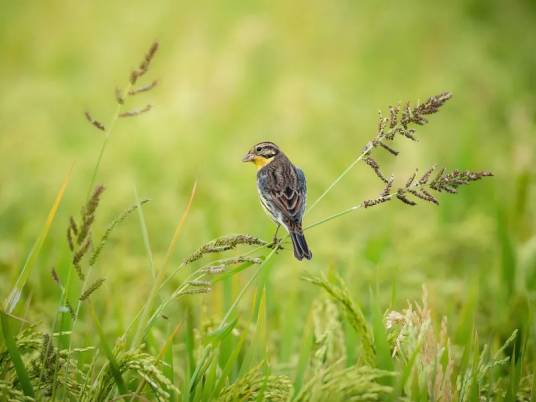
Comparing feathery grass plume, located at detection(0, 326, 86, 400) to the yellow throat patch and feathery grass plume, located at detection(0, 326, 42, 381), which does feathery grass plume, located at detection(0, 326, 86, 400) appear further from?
the yellow throat patch

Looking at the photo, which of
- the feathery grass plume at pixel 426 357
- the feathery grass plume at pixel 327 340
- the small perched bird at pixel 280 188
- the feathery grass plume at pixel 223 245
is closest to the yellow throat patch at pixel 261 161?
the small perched bird at pixel 280 188

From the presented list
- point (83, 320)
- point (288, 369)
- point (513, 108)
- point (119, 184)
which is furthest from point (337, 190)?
point (288, 369)

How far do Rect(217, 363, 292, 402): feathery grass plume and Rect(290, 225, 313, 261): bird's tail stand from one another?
0.51m

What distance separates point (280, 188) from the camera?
3480 mm

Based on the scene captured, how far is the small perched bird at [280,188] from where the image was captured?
Answer: 10.5ft

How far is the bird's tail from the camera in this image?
280 centimetres

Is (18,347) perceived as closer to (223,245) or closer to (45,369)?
(45,369)

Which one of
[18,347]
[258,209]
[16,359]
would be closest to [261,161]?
[18,347]

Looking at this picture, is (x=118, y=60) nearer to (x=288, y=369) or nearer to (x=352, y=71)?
(x=352, y=71)

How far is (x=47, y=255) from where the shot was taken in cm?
545

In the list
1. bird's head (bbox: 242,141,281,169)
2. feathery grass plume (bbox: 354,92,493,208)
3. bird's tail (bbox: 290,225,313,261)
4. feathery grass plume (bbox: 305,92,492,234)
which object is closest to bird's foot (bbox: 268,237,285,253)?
bird's tail (bbox: 290,225,313,261)

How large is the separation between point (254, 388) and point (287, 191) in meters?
1.26

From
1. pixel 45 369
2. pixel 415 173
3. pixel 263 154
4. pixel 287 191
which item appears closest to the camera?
pixel 415 173

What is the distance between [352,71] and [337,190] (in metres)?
3.95
